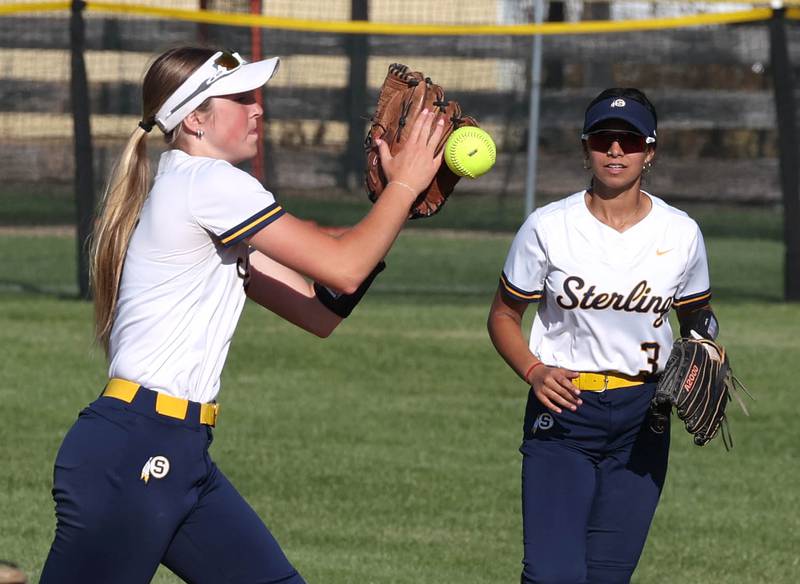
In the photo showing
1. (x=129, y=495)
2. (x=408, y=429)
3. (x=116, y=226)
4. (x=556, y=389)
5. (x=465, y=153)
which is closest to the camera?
(x=129, y=495)

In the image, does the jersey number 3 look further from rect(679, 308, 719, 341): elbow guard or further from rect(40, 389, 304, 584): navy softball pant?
rect(40, 389, 304, 584): navy softball pant

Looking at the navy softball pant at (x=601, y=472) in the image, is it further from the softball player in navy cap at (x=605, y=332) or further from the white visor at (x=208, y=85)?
the white visor at (x=208, y=85)

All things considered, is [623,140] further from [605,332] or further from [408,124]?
[408,124]

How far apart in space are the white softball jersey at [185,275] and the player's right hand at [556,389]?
1.30 metres

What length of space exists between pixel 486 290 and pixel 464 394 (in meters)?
4.24

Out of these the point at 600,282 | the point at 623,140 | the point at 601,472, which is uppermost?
the point at 623,140

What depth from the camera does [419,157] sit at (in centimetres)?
415

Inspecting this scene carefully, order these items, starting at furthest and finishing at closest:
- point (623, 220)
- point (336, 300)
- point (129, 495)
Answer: point (623, 220) → point (336, 300) → point (129, 495)

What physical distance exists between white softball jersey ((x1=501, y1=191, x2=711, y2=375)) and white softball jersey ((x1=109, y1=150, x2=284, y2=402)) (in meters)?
1.43

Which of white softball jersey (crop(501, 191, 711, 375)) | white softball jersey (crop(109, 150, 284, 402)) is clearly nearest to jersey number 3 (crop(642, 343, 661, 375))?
white softball jersey (crop(501, 191, 711, 375))

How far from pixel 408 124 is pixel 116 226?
85cm

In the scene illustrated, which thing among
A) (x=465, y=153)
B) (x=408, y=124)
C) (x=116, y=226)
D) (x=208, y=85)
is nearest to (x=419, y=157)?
(x=408, y=124)

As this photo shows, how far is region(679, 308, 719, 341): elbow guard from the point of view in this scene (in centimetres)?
532

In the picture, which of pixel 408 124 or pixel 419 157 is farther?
pixel 408 124
